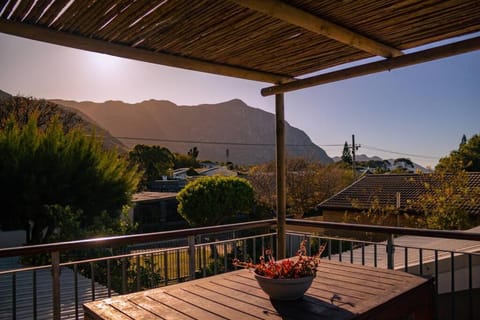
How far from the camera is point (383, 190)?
584 inches

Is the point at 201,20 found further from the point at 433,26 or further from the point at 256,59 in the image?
the point at 433,26

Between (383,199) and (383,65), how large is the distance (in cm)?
1251

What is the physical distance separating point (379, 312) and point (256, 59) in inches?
76.5

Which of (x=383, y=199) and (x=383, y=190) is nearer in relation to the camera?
(x=383, y=199)

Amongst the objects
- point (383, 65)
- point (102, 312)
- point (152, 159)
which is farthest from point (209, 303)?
point (152, 159)

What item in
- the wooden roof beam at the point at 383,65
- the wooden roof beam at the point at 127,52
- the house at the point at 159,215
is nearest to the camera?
the wooden roof beam at the point at 127,52

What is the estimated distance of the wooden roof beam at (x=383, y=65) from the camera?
7.38ft

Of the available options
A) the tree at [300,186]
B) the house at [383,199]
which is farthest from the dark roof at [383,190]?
the tree at [300,186]

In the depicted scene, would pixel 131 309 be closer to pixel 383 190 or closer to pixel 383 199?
pixel 383 199

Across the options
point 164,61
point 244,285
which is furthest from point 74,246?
point 164,61

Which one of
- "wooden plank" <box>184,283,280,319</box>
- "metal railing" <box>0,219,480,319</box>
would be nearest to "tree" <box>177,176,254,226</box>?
"metal railing" <box>0,219,480,319</box>

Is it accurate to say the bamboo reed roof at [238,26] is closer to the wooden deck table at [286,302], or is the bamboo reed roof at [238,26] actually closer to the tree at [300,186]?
the wooden deck table at [286,302]

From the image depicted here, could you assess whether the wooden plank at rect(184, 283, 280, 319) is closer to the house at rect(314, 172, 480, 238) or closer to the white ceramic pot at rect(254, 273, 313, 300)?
the white ceramic pot at rect(254, 273, 313, 300)

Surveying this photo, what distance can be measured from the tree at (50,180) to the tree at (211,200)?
7.02ft
